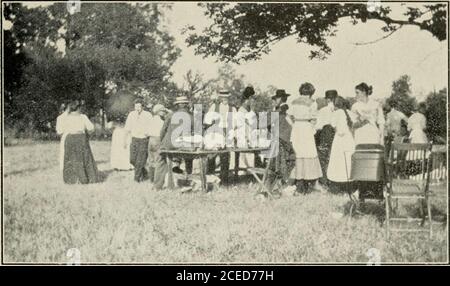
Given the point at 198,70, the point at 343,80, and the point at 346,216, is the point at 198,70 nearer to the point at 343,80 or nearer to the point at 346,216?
the point at 343,80

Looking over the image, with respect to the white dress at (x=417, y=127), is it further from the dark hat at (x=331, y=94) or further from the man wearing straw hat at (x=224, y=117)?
the man wearing straw hat at (x=224, y=117)

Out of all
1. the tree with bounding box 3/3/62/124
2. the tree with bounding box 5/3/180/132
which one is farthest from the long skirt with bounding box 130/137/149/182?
the tree with bounding box 3/3/62/124

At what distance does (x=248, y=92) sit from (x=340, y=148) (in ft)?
4.99

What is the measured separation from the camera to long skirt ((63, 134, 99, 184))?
822 centimetres

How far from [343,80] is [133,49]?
282 centimetres

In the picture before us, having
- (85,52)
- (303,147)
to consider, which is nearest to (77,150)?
(85,52)

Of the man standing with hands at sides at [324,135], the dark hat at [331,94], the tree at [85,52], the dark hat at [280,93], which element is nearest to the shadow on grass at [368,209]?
the man standing with hands at sides at [324,135]

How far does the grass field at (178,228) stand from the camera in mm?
6395

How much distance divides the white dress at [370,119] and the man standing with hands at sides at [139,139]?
10.4 feet

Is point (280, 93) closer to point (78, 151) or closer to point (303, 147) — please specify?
point (303, 147)

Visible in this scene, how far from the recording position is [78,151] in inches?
338
